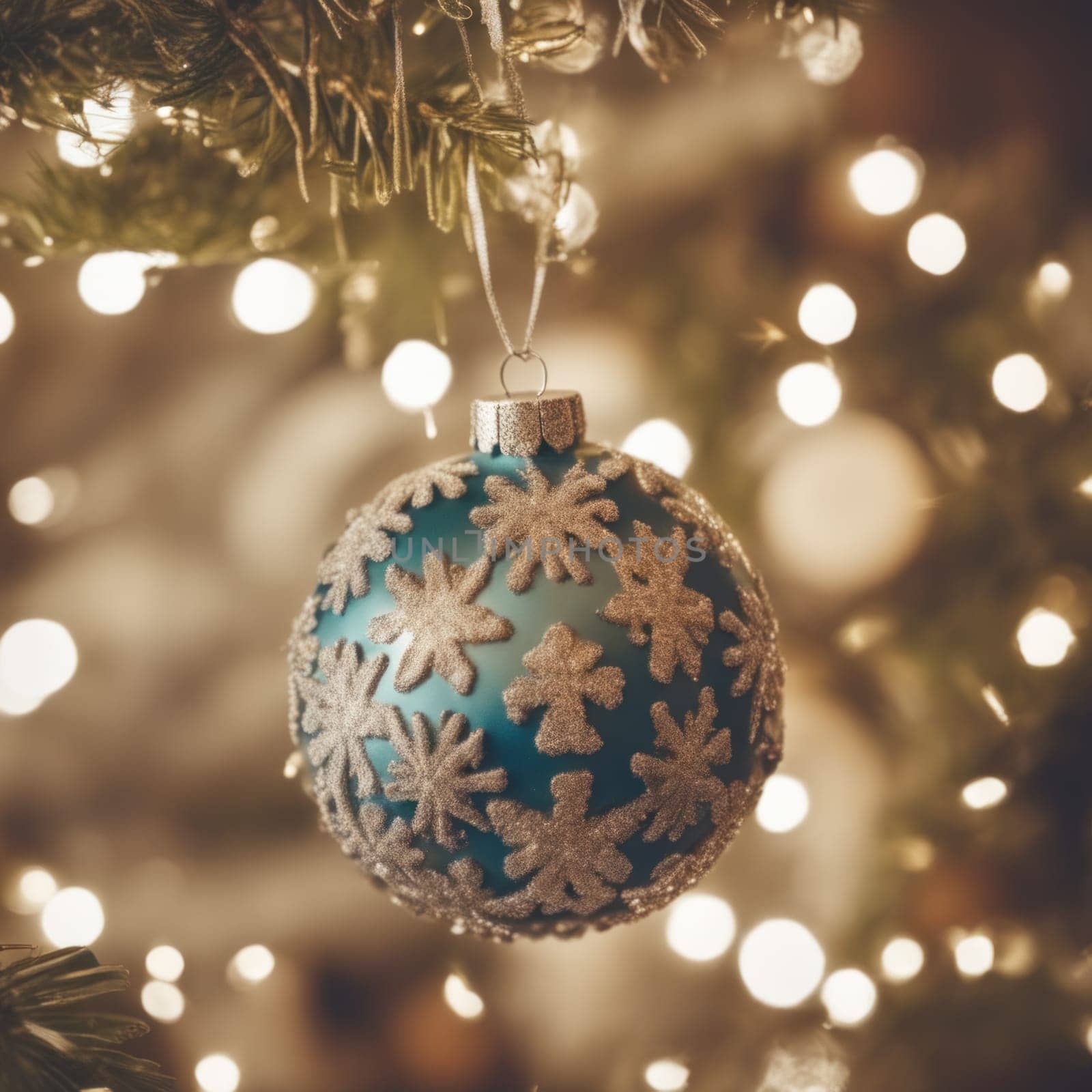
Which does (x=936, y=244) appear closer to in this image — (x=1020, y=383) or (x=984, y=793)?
(x=1020, y=383)

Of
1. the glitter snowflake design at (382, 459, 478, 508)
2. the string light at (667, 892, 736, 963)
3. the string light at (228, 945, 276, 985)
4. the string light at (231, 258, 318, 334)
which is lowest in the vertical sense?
the string light at (667, 892, 736, 963)

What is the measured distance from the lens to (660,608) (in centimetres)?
49

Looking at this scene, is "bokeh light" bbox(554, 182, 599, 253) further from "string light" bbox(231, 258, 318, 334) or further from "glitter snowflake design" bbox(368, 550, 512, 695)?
"glitter snowflake design" bbox(368, 550, 512, 695)

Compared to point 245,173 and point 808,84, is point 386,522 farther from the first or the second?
point 808,84

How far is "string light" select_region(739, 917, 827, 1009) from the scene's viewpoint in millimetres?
1003

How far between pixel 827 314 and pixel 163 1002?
96 cm

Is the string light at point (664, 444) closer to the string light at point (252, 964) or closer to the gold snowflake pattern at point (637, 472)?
the gold snowflake pattern at point (637, 472)

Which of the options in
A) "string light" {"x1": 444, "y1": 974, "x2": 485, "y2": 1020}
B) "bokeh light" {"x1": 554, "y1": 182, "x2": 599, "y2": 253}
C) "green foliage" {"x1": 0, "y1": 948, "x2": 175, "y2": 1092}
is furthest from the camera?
"string light" {"x1": 444, "y1": 974, "x2": 485, "y2": 1020}

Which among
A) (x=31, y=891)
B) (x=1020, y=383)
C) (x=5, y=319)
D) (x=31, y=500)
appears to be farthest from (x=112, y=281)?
(x=1020, y=383)

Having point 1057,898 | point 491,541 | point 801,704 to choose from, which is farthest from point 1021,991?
point 491,541

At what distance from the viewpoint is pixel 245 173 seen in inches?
19.3

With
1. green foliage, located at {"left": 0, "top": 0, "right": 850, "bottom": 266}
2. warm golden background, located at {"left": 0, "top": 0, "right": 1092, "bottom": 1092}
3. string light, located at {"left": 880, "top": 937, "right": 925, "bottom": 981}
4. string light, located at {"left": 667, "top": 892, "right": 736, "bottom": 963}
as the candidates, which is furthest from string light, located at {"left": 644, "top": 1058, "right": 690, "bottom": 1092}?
green foliage, located at {"left": 0, "top": 0, "right": 850, "bottom": 266}

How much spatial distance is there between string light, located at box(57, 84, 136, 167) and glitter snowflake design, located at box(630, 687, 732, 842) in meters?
0.43

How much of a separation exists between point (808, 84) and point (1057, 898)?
853 mm
